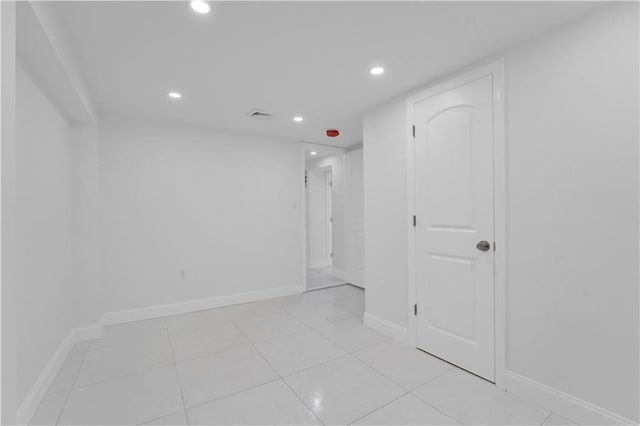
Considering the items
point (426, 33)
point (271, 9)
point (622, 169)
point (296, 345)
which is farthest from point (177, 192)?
point (622, 169)

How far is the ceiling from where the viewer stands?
162 centimetres

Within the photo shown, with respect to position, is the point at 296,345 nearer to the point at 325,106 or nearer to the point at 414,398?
the point at 414,398

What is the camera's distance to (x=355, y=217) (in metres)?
4.91

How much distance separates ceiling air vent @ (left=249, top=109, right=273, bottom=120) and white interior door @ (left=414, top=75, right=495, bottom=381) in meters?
1.67

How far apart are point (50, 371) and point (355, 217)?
402 centimetres

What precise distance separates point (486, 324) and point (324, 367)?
1307 millimetres

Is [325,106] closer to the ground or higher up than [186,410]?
higher up

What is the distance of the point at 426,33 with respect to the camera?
1.84m

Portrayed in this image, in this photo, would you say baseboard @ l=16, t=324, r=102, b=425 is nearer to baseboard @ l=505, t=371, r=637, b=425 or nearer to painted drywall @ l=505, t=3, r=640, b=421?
baseboard @ l=505, t=371, r=637, b=425

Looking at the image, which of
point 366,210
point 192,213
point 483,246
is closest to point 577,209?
point 483,246

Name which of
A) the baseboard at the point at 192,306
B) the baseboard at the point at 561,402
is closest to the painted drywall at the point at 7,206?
the baseboard at the point at 192,306

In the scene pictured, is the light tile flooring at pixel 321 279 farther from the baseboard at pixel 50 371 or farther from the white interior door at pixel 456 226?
the baseboard at pixel 50 371

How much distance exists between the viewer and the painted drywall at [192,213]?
3.32 metres

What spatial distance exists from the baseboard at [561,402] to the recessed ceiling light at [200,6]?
304 cm
